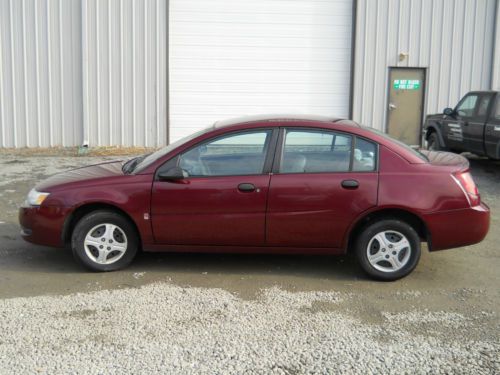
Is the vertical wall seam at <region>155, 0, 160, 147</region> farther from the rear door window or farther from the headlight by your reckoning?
the rear door window

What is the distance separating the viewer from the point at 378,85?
15.1 metres

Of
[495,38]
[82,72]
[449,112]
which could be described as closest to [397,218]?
[449,112]

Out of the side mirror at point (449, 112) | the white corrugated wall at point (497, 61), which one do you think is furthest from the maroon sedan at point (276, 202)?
the white corrugated wall at point (497, 61)

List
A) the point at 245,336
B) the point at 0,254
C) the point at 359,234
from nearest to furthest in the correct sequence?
the point at 245,336 < the point at 359,234 < the point at 0,254

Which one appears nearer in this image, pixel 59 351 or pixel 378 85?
pixel 59 351

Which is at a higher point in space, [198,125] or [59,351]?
[198,125]

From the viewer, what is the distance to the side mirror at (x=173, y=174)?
17.7 feet

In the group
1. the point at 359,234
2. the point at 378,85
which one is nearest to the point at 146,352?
the point at 359,234

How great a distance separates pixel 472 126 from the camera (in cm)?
1155

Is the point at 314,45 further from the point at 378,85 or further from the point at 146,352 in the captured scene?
the point at 146,352

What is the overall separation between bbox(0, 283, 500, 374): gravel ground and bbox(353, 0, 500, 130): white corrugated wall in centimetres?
1086

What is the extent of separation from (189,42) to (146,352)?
1174 cm

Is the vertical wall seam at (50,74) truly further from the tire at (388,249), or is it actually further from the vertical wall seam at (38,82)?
the tire at (388,249)

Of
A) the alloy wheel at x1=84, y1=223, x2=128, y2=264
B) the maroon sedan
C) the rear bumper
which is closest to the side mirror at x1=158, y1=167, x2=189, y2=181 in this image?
the maroon sedan
